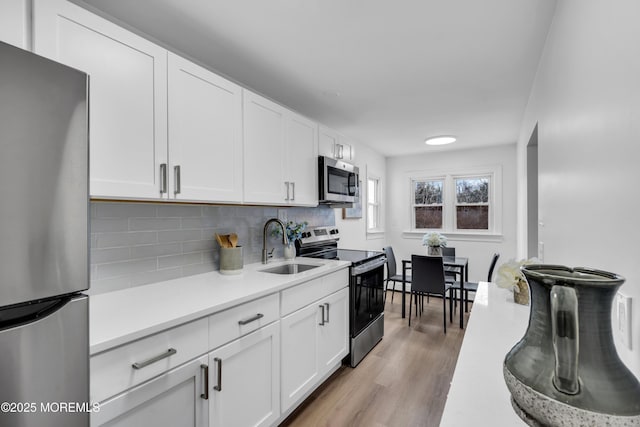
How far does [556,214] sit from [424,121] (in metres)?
2.23

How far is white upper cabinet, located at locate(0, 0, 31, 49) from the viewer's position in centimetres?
100

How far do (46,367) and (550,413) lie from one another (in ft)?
3.46

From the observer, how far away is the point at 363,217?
4699 mm

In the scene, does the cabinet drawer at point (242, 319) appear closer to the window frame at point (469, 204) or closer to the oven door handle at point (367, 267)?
the oven door handle at point (367, 267)

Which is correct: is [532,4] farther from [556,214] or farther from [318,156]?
[318,156]

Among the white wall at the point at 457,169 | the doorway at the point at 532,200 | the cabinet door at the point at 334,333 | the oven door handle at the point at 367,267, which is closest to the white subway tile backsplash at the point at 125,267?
the cabinet door at the point at 334,333

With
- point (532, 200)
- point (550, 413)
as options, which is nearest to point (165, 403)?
point (550, 413)

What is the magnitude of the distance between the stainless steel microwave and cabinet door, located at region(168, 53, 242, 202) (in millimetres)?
1017

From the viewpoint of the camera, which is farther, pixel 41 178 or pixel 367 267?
pixel 367 267

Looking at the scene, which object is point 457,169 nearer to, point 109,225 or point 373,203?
point 373,203

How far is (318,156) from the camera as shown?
2.88m

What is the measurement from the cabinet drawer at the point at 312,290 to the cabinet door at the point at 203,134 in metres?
0.72

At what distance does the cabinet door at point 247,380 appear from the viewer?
142 centimetres

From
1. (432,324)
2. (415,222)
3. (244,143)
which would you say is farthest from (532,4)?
(415,222)
